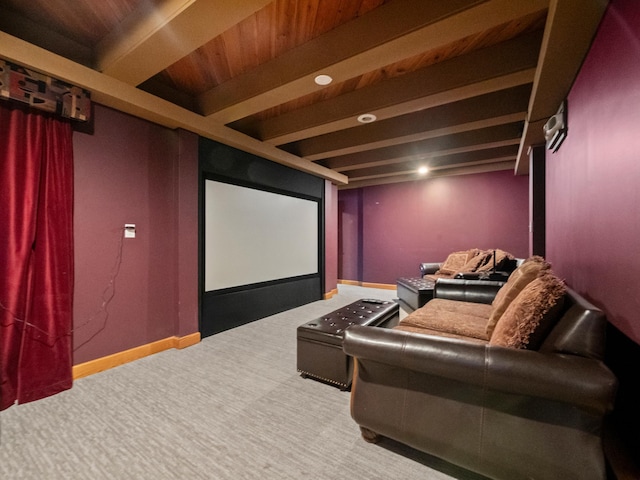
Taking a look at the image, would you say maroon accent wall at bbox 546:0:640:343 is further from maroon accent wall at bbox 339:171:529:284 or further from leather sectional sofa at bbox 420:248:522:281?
maroon accent wall at bbox 339:171:529:284

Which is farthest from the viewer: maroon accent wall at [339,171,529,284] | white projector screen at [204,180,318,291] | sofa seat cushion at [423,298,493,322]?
maroon accent wall at [339,171,529,284]

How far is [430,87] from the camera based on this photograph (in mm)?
2619

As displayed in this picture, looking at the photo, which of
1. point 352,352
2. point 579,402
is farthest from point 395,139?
point 579,402

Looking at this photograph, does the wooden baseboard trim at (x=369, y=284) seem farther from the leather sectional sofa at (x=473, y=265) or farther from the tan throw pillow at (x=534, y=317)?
the tan throw pillow at (x=534, y=317)

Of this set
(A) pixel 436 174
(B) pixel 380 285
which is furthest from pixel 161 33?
(B) pixel 380 285

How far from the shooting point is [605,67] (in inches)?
60.1

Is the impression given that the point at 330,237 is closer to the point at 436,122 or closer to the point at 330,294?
the point at 330,294

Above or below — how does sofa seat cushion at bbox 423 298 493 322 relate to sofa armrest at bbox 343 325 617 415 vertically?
below

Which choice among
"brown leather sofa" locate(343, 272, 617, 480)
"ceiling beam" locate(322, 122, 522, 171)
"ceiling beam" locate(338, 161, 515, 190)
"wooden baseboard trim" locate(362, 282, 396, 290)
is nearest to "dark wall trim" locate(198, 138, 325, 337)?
"ceiling beam" locate(322, 122, 522, 171)

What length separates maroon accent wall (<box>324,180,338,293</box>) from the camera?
575cm

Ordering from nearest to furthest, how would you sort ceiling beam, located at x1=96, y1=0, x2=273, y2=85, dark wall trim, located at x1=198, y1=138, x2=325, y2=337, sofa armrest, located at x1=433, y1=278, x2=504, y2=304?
ceiling beam, located at x1=96, y1=0, x2=273, y2=85
sofa armrest, located at x1=433, y1=278, x2=504, y2=304
dark wall trim, located at x1=198, y1=138, x2=325, y2=337

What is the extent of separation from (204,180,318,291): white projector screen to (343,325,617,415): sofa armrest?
8.59ft

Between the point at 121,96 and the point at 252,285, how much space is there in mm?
2627

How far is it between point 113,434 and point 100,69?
2774mm
